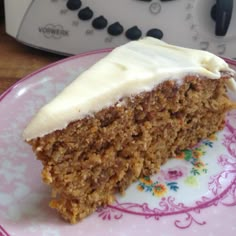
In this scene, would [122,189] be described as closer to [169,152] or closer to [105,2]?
[169,152]

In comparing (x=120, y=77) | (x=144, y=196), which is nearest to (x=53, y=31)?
(x=120, y=77)

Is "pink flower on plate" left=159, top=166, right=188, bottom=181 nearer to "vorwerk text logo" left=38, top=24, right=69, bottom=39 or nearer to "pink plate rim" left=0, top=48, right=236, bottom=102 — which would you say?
"pink plate rim" left=0, top=48, right=236, bottom=102

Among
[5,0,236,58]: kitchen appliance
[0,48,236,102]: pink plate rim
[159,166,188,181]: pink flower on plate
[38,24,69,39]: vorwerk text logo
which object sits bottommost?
[159,166,188,181]: pink flower on plate

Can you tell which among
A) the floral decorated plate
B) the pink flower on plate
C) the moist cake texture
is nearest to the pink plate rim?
the floral decorated plate

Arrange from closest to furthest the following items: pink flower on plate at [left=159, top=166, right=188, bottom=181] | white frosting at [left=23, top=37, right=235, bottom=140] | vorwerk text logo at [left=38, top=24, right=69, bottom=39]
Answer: white frosting at [left=23, top=37, right=235, bottom=140] < pink flower on plate at [left=159, top=166, right=188, bottom=181] < vorwerk text logo at [left=38, top=24, right=69, bottom=39]

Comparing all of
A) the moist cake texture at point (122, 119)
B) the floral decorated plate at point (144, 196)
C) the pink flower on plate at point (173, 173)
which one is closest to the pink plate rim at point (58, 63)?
the floral decorated plate at point (144, 196)

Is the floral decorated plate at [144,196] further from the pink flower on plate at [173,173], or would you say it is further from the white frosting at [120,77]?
the white frosting at [120,77]
